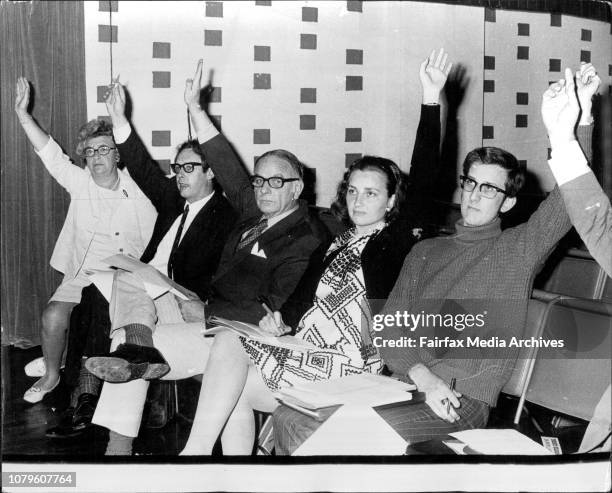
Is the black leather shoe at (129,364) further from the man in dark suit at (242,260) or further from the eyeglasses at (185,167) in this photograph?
the eyeglasses at (185,167)

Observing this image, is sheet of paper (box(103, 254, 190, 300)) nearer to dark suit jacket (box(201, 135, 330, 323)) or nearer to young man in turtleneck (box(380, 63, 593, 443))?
dark suit jacket (box(201, 135, 330, 323))

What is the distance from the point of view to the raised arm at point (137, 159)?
89.7 inches

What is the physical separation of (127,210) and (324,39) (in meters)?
0.96

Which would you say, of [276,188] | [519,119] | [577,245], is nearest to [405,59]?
[519,119]

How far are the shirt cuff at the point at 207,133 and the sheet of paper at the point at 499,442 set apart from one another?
4.53 ft

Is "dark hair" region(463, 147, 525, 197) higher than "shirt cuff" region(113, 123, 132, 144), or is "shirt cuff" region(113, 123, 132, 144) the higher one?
"shirt cuff" region(113, 123, 132, 144)

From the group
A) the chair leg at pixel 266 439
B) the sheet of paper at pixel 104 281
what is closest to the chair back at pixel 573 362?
the chair leg at pixel 266 439

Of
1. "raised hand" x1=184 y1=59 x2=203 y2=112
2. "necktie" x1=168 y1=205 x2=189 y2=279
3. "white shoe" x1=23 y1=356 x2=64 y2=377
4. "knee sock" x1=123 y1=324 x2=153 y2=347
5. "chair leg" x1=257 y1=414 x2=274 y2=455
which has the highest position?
"raised hand" x1=184 y1=59 x2=203 y2=112

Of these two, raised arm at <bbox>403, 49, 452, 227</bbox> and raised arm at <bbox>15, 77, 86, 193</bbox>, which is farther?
raised arm at <bbox>403, 49, 452, 227</bbox>

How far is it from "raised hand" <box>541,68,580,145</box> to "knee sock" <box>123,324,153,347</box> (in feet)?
5.03

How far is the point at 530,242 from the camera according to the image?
1982 mm

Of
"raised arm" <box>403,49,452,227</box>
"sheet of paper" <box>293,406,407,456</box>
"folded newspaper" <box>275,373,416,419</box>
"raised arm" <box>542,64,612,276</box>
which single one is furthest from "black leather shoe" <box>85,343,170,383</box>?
"raised arm" <box>542,64,612,276</box>

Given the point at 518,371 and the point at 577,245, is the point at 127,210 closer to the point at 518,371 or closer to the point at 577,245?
the point at 518,371

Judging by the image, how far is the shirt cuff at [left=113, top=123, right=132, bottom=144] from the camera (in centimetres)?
232
